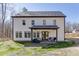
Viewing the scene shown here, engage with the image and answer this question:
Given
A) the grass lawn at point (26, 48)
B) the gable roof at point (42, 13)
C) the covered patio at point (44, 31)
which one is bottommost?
the grass lawn at point (26, 48)

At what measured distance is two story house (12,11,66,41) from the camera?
976cm

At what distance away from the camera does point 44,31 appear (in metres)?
9.78

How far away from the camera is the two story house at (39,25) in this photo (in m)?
9.76

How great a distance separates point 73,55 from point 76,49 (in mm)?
120

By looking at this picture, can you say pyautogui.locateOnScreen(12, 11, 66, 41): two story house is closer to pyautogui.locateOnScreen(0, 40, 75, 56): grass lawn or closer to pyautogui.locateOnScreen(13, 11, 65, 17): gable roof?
pyautogui.locateOnScreen(13, 11, 65, 17): gable roof

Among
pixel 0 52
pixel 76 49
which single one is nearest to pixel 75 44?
pixel 76 49

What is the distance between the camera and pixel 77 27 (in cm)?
981

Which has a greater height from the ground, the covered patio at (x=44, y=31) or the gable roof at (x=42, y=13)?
the gable roof at (x=42, y=13)

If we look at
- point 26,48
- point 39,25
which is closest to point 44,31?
point 39,25

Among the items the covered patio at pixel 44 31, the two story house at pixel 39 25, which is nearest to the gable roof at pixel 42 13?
the two story house at pixel 39 25

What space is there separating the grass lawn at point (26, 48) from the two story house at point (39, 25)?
11 centimetres

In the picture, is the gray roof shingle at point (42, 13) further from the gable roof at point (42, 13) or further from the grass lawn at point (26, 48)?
the grass lawn at point (26, 48)

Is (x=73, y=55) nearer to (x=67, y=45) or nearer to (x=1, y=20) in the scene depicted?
(x=67, y=45)

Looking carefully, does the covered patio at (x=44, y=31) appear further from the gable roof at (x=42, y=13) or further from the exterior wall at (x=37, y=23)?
the gable roof at (x=42, y=13)
